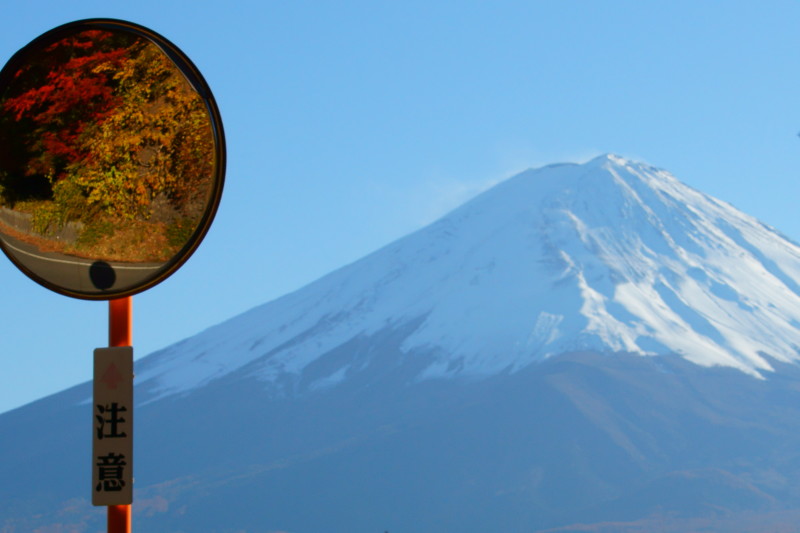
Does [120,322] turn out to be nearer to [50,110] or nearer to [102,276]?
[102,276]

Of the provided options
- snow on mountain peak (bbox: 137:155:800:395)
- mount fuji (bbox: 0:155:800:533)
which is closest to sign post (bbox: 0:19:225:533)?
mount fuji (bbox: 0:155:800:533)

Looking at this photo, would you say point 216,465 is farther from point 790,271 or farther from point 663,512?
point 790,271

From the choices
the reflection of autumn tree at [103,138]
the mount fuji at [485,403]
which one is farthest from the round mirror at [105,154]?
the mount fuji at [485,403]

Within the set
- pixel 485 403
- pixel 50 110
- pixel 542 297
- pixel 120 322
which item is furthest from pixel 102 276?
pixel 542 297

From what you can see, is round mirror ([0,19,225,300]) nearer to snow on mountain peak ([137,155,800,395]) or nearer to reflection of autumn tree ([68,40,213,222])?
reflection of autumn tree ([68,40,213,222])

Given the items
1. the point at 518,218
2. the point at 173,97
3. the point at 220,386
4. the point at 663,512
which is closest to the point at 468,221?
the point at 518,218

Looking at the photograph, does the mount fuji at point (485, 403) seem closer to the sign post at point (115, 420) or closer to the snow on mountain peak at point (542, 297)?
the snow on mountain peak at point (542, 297)
